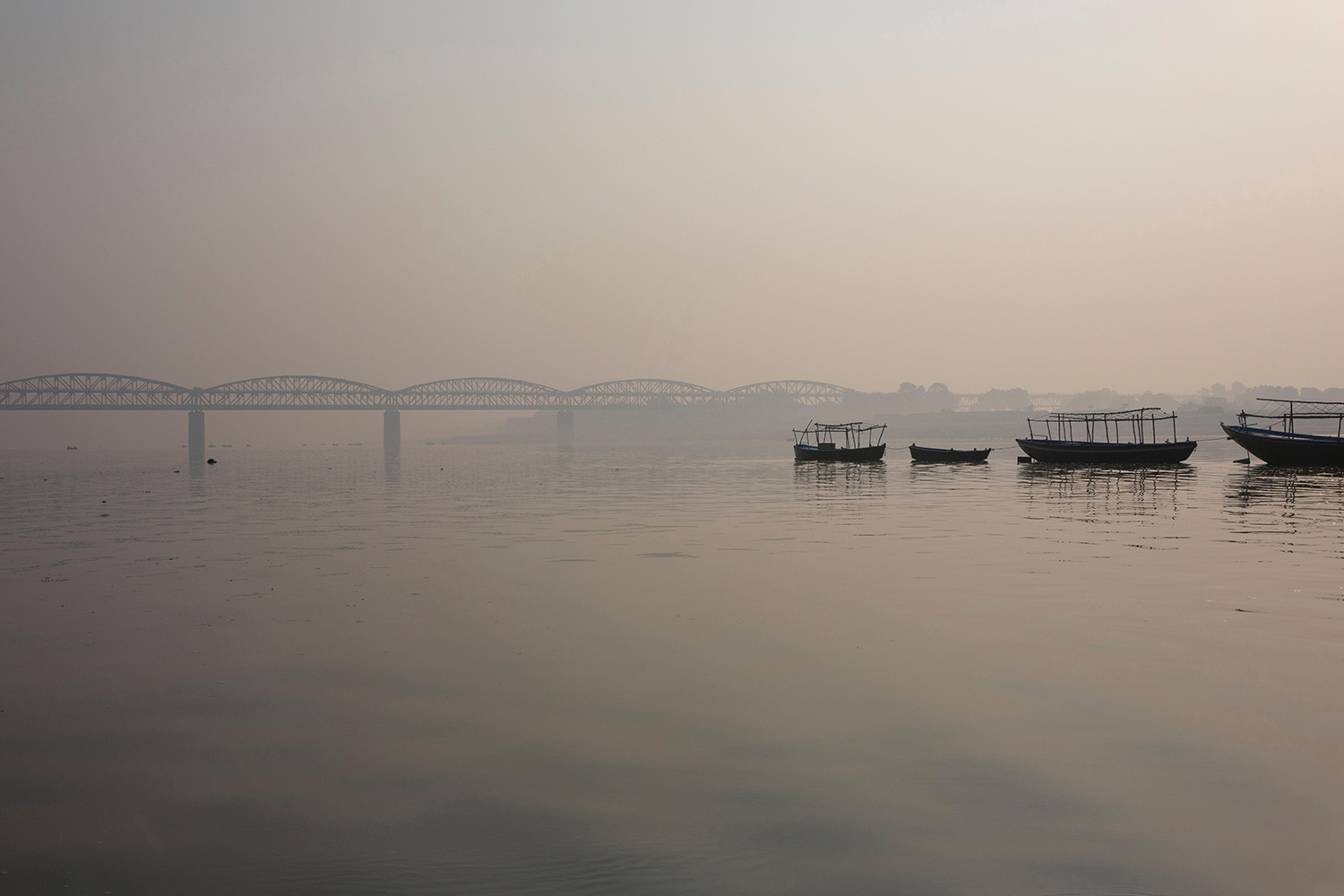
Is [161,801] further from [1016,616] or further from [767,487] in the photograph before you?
[767,487]

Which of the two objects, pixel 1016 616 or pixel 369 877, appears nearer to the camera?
pixel 369 877

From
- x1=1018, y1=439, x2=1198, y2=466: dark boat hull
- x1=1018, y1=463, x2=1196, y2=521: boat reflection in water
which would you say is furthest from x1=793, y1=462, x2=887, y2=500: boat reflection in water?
x1=1018, y1=439, x2=1198, y2=466: dark boat hull

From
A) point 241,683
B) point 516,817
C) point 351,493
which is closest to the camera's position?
point 516,817

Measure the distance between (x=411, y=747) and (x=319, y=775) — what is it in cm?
94

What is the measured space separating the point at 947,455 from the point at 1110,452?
45.8ft

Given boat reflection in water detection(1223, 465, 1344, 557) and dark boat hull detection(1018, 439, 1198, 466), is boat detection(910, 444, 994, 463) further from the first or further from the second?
boat reflection in water detection(1223, 465, 1344, 557)

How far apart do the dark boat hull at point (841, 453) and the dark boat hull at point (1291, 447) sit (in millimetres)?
26345

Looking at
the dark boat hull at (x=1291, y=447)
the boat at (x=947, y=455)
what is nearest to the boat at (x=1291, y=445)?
the dark boat hull at (x=1291, y=447)

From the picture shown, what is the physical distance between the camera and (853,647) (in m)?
13.0

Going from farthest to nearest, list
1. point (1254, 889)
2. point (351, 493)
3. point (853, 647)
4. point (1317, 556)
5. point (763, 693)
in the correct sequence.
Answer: point (351, 493), point (1317, 556), point (853, 647), point (763, 693), point (1254, 889)

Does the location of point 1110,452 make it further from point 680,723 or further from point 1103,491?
point 680,723

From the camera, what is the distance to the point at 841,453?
8694 cm

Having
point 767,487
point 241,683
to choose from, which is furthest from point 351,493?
point 241,683

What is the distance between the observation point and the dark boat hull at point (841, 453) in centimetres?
8412
